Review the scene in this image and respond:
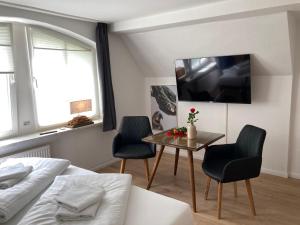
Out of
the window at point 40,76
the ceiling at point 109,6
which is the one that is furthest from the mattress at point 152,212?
the ceiling at point 109,6

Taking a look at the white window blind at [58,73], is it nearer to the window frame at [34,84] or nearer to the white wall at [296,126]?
the window frame at [34,84]

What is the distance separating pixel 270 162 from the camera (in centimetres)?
349

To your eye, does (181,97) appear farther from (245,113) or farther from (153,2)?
(153,2)

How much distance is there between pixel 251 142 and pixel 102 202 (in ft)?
5.75

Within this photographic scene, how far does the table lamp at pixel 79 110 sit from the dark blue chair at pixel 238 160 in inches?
69.0

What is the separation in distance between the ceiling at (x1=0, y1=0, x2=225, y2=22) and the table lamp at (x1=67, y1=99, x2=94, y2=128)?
1.14m

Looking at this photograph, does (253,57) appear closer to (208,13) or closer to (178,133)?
(208,13)

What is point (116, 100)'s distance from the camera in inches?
163

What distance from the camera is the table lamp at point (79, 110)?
3.33 meters

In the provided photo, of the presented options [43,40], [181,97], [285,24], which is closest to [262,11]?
[285,24]

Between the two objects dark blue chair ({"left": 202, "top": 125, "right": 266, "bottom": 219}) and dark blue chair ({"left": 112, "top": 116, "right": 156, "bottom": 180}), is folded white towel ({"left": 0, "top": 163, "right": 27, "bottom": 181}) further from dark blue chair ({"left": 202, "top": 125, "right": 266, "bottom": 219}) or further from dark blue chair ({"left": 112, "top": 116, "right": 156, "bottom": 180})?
dark blue chair ({"left": 202, "top": 125, "right": 266, "bottom": 219})

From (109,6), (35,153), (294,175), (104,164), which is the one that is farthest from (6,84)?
(294,175)

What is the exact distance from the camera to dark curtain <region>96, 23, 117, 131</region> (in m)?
3.65

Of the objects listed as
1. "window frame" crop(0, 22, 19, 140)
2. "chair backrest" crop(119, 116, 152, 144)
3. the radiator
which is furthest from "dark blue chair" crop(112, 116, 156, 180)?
"window frame" crop(0, 22, 19, 140)
